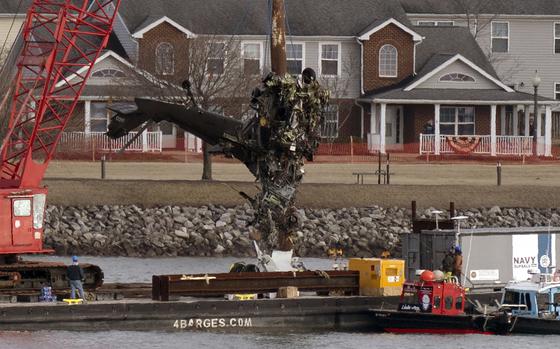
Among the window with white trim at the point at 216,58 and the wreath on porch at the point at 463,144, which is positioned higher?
the window with white trim at the point at 216,58

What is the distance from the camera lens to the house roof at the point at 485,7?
105312 millimetres

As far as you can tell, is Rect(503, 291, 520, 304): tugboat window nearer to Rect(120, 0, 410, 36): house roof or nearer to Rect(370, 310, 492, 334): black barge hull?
Rect(370, 310, 492, 334): black barge hull

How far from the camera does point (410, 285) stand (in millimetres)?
49438

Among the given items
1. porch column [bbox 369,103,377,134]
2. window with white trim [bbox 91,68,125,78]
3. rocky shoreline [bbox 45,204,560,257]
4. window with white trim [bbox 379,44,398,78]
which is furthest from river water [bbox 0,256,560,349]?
window with white trim [bbox 379,44,398,78]

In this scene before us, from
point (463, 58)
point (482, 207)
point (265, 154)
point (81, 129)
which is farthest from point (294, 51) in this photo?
point (265, 154)

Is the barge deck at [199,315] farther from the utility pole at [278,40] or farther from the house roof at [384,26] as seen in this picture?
the house roof at [384,26]

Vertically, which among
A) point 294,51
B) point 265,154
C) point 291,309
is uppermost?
point 294,51

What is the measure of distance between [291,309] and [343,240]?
22.9 m

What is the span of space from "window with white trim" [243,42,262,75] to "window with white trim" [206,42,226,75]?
2.31m

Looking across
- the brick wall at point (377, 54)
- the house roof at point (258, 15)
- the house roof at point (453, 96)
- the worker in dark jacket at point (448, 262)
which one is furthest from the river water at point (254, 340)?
the brick wall at point (377, 54)

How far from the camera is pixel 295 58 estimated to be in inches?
3856

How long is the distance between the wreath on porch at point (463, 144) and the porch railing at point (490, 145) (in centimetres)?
13

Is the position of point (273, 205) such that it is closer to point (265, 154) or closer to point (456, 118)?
point (265, 154)

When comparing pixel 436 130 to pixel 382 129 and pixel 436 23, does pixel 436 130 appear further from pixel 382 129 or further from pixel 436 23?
pixel 436 23
